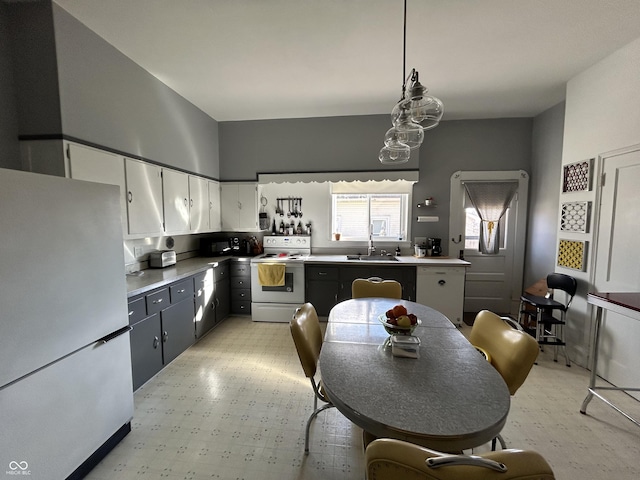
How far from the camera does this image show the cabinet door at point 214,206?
3.86 metres

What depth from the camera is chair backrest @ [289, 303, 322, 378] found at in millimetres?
1541

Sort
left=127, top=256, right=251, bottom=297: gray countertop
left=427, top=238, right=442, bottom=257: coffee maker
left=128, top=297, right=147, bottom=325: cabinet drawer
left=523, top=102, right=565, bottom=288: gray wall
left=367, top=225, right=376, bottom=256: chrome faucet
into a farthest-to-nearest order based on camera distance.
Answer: left=367, top=225, right=376, bottom=256: chrome faucet, left=427, top=238, right=442, bottom=257: coffee maker, left=523, top=102, right=565, bottom=288: gray wall, left=127, top=256, right=251, bottom=297: gray countertop, left=128, top=297, right=147, bottom=325: cabinet drawer

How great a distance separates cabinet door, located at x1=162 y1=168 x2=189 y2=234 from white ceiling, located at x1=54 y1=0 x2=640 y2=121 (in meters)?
1.01

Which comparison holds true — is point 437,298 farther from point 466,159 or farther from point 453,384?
point 453,384

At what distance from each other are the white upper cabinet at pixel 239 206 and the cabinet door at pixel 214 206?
0.07 metres

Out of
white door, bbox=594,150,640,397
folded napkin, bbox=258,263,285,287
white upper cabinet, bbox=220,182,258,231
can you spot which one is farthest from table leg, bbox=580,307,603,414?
white upper cabinet, bbox=220,182,258,231

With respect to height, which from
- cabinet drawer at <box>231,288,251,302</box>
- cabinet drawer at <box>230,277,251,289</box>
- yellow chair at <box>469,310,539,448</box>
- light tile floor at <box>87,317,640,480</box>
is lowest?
light tile floor at <box>87,317,640,480</box>

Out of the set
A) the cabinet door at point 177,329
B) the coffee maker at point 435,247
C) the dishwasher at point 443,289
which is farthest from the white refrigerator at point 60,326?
the coffee maker at point 435,247

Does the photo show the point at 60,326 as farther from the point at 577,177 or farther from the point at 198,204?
the point at 577,177

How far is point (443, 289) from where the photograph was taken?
3.51 m

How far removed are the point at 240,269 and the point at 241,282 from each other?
19 centimetres

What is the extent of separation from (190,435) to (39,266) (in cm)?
142

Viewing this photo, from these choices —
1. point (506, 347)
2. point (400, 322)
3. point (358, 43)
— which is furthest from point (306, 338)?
point (358, 43)

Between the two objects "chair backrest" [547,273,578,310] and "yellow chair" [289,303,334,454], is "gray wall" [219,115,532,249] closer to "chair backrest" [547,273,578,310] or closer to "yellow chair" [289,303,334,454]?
"chair backrest" [547,273,578,310]
